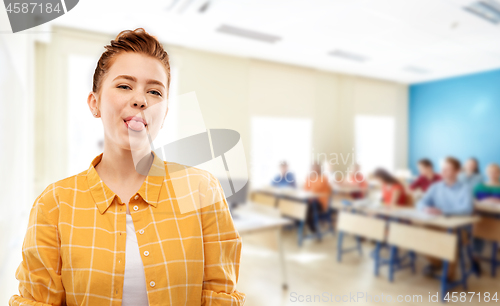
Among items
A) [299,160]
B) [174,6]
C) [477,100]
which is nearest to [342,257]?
[299,160]

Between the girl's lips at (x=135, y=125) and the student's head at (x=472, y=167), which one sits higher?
the girl's lips at (x=135, y=125)

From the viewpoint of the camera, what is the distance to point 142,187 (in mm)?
742

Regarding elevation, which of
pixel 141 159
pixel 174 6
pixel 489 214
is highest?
pixel 174 6

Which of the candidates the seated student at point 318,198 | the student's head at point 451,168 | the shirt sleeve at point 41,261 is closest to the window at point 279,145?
the seated student at point 318,198

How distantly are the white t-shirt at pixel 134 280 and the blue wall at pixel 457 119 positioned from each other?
7778 mm

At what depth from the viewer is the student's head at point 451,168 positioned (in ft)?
11.8

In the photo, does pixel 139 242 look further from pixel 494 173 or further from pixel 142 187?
pixel 494 173

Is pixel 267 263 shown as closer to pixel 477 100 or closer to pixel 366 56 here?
pixel 366 56

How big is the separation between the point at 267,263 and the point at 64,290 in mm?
3250

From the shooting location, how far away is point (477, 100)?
21.9 ft

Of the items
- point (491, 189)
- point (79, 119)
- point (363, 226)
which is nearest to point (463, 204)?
point (363, 226)

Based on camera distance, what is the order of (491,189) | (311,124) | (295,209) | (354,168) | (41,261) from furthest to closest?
1. (311,124)
2. (354,168)
3. (491,189)
4. (295,209)
5. (41,261)

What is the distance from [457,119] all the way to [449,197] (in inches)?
168

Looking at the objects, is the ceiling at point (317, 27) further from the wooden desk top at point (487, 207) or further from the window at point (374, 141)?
the wooden desk top at point (487, 207)
